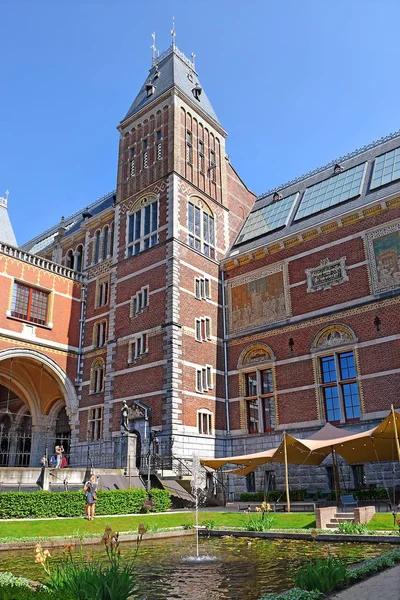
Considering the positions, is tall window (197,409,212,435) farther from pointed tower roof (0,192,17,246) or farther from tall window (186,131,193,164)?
pointed tower roof (0,192,17,246)

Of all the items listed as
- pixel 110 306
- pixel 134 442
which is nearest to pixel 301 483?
pixel 134 442

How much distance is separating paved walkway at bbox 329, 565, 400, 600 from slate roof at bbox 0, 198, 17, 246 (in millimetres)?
36216

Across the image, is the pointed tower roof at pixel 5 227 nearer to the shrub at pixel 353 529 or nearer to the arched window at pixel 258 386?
the arched window at pixel 258 386

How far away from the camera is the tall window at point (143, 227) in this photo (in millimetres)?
31938

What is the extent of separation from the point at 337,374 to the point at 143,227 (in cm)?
1527

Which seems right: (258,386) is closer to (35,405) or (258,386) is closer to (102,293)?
(102,293)

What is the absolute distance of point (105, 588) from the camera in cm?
550

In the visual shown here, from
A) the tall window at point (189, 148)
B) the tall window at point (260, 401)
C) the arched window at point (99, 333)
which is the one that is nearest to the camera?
the tall window at point (260, 401)

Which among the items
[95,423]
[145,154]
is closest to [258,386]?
[95,423]

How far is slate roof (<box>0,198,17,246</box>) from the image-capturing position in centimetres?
3866

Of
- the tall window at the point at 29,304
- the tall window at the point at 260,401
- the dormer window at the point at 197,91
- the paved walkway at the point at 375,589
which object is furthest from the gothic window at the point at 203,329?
the paved walkway at the point at 375,589

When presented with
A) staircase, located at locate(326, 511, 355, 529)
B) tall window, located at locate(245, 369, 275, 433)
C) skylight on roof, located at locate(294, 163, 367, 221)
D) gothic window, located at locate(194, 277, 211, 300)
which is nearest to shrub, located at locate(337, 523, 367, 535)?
staircase, located at locate(326, 511, 355, 529)

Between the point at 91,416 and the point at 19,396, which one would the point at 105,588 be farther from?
the point at 19,396

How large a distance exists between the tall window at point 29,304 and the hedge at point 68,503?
597 inches
